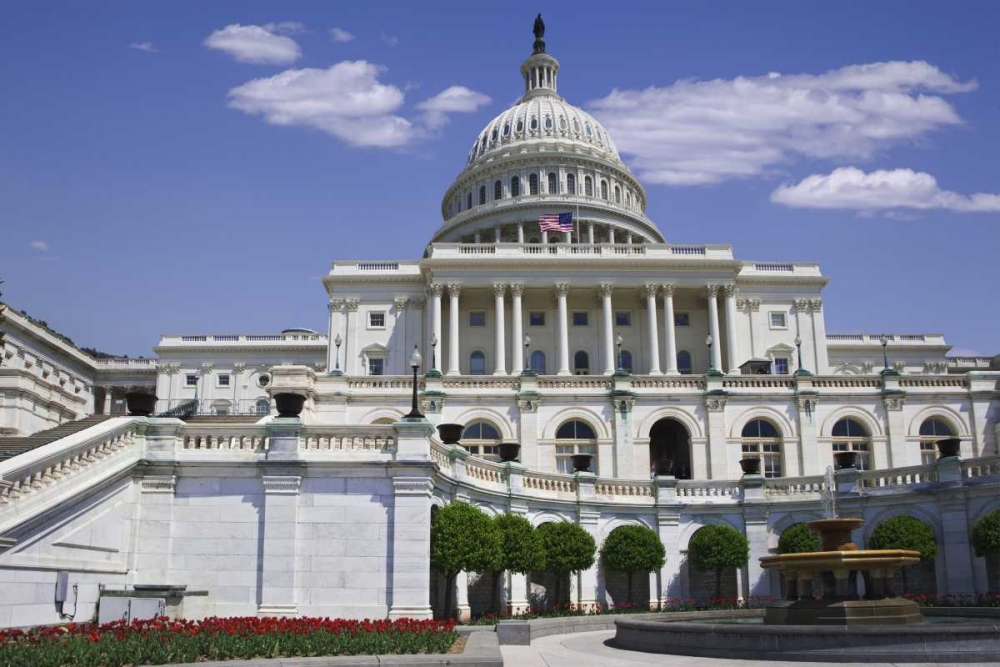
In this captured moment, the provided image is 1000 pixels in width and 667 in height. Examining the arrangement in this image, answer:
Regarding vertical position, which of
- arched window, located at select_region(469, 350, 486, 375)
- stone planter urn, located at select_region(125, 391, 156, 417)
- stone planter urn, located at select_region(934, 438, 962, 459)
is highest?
arched window, located at select_region(469, 350, 486, 375)

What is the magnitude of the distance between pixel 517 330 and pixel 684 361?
51.6ft

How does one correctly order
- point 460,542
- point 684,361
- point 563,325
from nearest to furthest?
point 460,542
point 563,325
point 684,361

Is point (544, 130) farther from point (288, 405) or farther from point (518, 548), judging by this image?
point (288, 405)

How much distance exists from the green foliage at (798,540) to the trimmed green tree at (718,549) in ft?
5.36

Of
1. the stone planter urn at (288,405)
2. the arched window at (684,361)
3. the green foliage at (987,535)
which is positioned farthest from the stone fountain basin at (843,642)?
the arched window at (684,361)

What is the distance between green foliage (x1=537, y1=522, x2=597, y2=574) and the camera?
35.2m

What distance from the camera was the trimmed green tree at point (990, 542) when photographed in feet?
112

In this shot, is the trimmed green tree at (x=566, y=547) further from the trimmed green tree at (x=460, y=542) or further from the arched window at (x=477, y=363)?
the arched window at (x=477, y=363)

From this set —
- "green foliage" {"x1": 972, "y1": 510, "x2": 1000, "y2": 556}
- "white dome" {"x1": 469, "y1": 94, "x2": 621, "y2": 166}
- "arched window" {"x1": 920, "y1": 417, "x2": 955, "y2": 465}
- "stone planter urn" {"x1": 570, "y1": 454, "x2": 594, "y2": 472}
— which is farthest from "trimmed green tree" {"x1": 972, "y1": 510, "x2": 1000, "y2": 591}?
"white dome" {"x1": 469, "y1": 94, "x2": 621, "y2": 166}

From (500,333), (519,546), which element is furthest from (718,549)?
(500,333)

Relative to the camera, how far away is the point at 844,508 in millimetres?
40781

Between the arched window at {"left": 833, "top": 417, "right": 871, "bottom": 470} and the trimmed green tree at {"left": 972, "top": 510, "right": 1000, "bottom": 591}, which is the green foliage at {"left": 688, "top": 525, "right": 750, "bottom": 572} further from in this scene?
the arched window at {"left": 833, "top": 417, "right": 871, "bottom": 470}

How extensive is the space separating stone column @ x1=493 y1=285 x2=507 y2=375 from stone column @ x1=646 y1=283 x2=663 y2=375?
1274cm

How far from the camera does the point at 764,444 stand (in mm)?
54812
